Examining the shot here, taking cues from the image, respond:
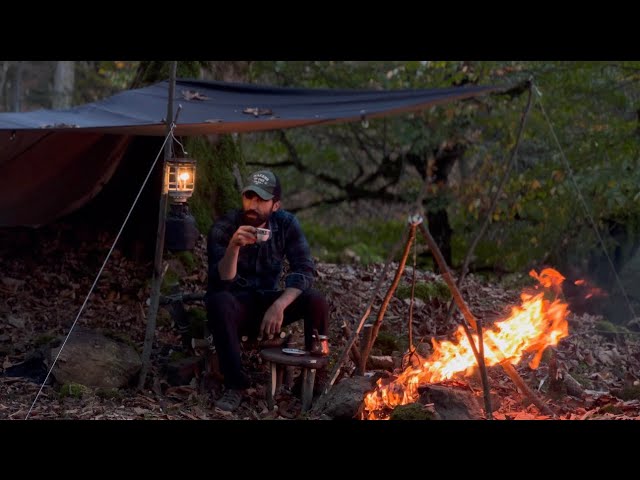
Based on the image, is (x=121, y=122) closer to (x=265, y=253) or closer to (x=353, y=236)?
(x=265, y=253)

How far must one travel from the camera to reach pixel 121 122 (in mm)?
5113

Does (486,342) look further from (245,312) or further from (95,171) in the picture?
(95,171)

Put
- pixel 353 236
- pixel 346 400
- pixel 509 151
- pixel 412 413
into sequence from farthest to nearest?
pixel 353 236 → pixel 509 151 → pixel 346 400 → pixel 412 413

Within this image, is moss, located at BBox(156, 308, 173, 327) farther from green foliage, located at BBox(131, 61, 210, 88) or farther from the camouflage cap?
green foliage, located at BBox(131, 61, 210, 88)

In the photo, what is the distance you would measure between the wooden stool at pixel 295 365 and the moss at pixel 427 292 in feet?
8.37

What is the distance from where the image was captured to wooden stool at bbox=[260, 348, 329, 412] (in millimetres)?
4723

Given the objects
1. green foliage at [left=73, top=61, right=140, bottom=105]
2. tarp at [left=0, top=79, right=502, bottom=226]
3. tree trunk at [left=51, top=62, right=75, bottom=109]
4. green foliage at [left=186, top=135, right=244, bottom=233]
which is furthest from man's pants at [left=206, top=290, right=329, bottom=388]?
tree trunk at [left=51, top=62, right=75, bottom=109]

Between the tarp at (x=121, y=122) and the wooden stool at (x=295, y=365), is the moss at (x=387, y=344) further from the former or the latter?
the tarp at (x=121, y=122)

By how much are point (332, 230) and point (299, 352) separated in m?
7.47

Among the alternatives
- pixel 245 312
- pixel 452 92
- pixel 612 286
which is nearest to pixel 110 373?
pixel 245 312

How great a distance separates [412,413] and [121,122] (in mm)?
2552

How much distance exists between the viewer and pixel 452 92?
4.36 m

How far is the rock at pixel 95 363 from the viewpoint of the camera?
504 centimetres

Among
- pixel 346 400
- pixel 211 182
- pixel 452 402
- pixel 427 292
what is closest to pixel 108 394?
pixel 346 400
